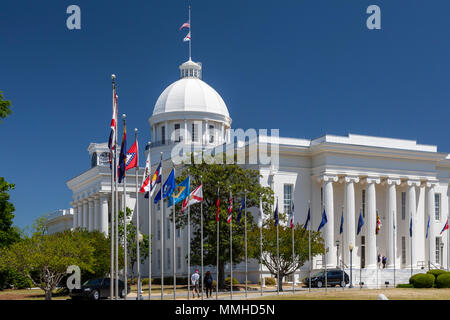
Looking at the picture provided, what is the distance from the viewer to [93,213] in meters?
93.0

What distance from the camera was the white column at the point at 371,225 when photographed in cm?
6956

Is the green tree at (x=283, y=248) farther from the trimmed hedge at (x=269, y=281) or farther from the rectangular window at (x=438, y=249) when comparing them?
the rectangular window at (x=438, y=249)

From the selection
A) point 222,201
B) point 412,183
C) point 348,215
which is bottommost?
point 348,215

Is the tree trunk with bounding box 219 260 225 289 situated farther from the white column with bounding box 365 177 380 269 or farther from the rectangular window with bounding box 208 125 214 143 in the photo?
the rectangular window with bounding box 208 125 214 143

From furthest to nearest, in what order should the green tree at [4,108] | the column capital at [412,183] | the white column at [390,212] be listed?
the column capital at [412,183] < the white column at [390,212] < the green tree at [4,108]

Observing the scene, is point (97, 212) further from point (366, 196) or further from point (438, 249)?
point (438, 249)

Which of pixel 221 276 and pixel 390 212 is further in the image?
pixel 390 212

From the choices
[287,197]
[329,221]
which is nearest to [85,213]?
[287,197]

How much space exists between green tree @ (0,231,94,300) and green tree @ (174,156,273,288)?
12.1m

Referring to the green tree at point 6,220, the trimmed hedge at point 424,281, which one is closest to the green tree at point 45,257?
the green tree at point 6,220

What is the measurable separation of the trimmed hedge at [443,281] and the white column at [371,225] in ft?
51.6

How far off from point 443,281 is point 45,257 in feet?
94.2
